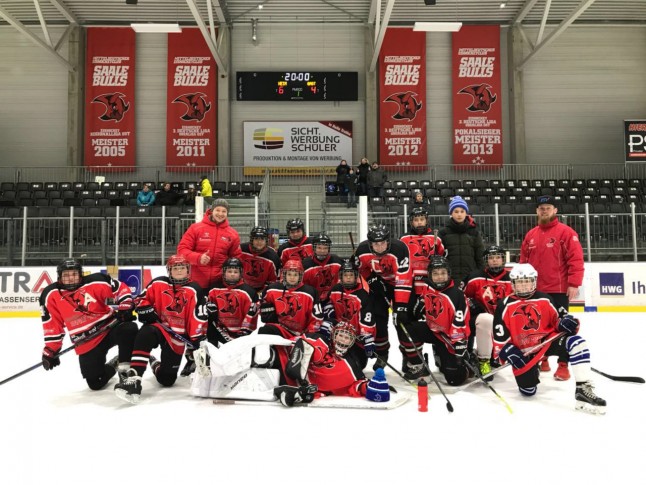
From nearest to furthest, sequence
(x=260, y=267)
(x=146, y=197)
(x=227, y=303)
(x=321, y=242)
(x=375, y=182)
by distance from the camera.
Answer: (x=227, y=303) < (x=321, y=242) < (x=260, y=267) < (x=146, y=197) < (x=375, y=182)

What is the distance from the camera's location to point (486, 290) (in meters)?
4.76

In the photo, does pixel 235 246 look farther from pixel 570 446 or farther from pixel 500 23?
pixel 500 23

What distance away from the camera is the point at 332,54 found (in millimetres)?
17141

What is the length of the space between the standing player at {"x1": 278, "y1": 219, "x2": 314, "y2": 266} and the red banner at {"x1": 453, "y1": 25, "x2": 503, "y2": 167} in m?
12.5

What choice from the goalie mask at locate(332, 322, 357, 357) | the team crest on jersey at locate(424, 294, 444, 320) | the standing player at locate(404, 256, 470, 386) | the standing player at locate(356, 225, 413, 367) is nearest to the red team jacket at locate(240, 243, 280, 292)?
the standing player at locate(356, 225, 413, 367)

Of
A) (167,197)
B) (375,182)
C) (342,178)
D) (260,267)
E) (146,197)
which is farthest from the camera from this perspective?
(375,182)

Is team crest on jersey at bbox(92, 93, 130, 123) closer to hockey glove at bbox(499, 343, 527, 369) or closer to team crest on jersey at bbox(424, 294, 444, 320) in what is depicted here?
team crest on jersey at bbox(424, 294, 444, 320)

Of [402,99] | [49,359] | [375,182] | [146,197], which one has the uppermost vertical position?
[402,99]

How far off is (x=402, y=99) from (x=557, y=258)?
13.0 metres

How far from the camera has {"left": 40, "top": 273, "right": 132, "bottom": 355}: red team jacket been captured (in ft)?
14.0

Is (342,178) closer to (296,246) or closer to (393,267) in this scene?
(296,246)

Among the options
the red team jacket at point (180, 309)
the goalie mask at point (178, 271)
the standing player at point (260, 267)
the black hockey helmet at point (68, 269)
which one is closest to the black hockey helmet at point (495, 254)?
the standing player at point (260, 267)

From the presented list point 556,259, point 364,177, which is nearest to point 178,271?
point 556,259

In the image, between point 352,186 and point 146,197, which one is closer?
point 146,197
